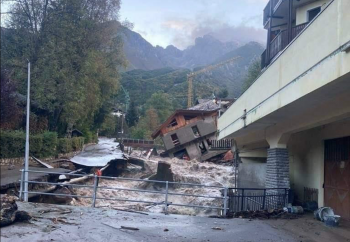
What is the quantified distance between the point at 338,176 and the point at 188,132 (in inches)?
1238

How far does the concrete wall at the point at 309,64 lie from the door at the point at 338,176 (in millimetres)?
2741

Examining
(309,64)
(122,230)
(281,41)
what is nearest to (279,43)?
(281,41)

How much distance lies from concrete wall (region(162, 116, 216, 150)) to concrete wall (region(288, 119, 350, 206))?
2740 cm

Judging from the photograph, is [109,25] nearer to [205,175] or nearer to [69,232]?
[205,175]

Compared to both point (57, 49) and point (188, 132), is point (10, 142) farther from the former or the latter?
point (188, 132)

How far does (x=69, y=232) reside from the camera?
6969 millimetres

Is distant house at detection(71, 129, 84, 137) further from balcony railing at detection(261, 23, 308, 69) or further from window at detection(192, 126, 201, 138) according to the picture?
balcony railing at detection(261, 23, 308, 69)

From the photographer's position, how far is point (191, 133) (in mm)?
41875

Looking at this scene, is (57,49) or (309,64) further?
(57,49)

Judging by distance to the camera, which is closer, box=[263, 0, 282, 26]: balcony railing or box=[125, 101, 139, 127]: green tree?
box=[263, 0, 282, 26]: balcony railing

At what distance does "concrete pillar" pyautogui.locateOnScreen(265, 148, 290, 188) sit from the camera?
1160 centimetres

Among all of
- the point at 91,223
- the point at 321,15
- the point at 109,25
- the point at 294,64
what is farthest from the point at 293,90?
the point at 109,25

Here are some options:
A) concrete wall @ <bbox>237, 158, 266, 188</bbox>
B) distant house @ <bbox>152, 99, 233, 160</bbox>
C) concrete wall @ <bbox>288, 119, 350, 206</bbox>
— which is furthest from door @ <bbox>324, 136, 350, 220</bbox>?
distant house @ <bbox>152, 99, 233, 160</bbox>

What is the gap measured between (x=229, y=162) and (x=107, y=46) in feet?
61.3
